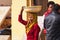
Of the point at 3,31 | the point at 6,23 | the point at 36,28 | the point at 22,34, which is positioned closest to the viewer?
the point at 36,28

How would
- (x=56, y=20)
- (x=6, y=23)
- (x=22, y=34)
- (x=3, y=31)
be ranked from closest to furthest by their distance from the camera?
(x=56, y=20)
(x=22, y=34)
(x=3, y=31)
(x=6, y=23)

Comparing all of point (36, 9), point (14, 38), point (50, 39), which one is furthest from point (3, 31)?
point (50, 39)

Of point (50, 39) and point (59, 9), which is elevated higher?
point (59, 9)

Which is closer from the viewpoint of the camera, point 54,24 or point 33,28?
point 54,24

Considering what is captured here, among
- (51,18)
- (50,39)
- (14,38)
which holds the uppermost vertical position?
(51,18)

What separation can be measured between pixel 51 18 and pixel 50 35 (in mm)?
254

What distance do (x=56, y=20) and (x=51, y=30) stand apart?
183 mm

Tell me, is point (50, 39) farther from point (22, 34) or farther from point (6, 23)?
point (6, 23)

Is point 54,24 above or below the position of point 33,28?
above

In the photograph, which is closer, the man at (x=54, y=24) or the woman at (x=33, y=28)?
the man at (x=54, y=24)

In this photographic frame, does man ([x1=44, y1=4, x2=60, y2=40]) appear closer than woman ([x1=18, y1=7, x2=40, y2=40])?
Yes

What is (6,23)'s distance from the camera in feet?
30.1

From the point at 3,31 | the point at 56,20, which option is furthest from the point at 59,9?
the point at 3,31

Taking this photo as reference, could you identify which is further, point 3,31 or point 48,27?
point 3,31
